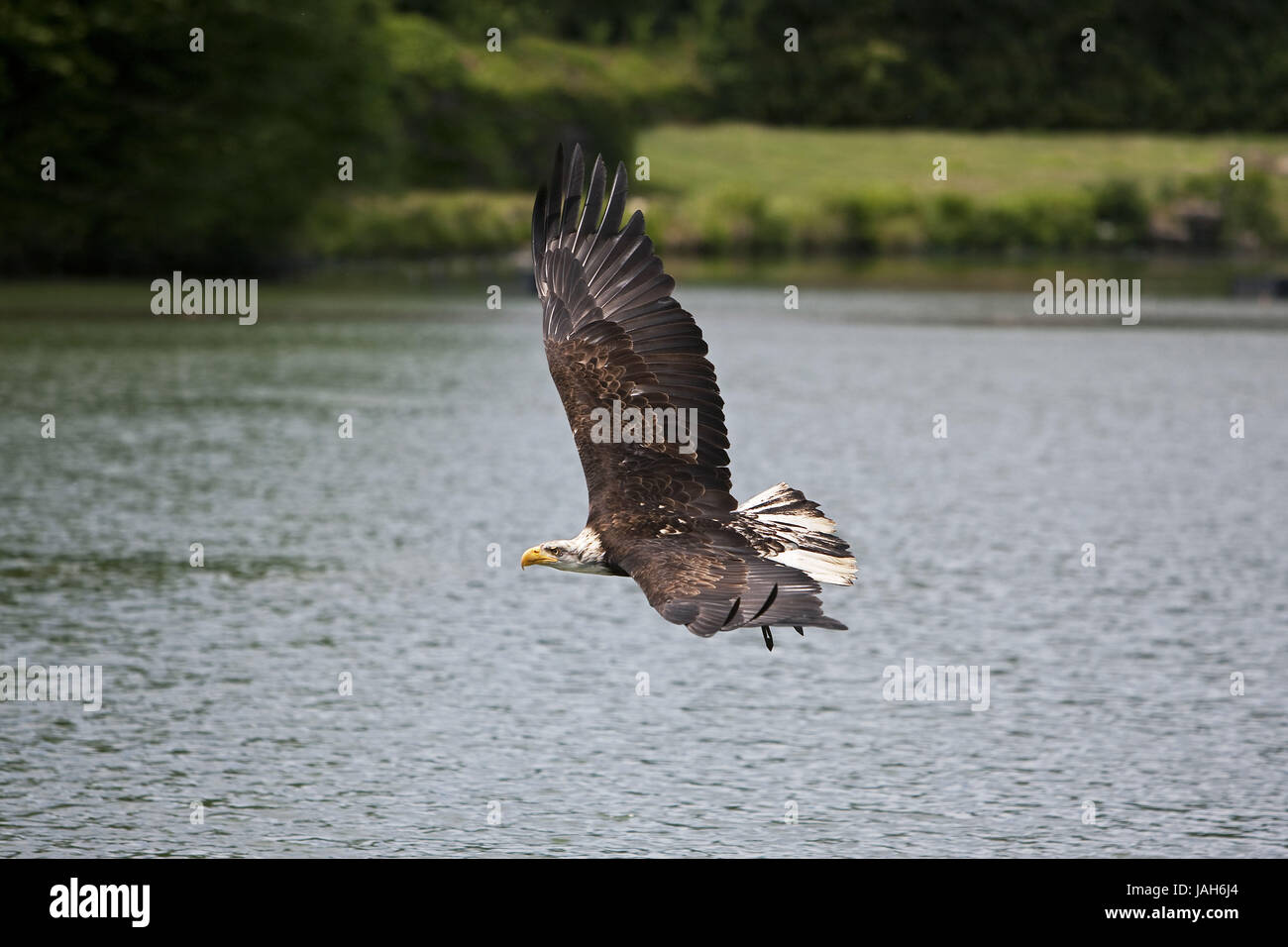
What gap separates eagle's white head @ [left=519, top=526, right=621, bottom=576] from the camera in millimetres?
11422

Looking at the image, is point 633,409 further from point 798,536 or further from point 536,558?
point 798,536

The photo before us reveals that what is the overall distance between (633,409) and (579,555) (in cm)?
94

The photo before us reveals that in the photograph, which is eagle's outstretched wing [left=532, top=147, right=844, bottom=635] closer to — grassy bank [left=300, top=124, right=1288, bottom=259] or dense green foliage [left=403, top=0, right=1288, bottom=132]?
grassy bank [left=300, top=124, right=1288, bottom=259]

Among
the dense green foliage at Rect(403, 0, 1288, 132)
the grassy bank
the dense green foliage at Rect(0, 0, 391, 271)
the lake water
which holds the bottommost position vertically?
the lake water

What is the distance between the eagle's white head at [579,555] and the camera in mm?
11422

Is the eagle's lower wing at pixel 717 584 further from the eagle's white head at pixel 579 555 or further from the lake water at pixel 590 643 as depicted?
the lake water at pixel 590 643

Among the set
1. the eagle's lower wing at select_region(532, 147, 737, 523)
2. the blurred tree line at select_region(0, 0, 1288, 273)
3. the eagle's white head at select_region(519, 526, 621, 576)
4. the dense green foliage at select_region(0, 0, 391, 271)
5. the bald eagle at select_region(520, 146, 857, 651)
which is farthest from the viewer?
the blurred tree line at select_region(0, 0, 1288, 273)

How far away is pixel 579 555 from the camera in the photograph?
11492mm

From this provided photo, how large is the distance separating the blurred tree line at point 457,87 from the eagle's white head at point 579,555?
189ft

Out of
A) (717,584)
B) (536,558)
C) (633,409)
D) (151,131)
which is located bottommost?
(717,584)

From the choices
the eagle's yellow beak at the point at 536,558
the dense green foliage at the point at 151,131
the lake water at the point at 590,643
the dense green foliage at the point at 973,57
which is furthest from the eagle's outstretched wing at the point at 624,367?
the dense green foliage at the point at 973,57

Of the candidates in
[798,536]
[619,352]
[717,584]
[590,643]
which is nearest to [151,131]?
[590,643]

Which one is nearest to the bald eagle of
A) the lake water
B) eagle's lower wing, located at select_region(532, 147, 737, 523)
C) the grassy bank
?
eagle's lower wing, located at select_region(532, 147, 737, 523)

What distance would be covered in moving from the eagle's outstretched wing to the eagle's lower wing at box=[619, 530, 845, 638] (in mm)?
54
